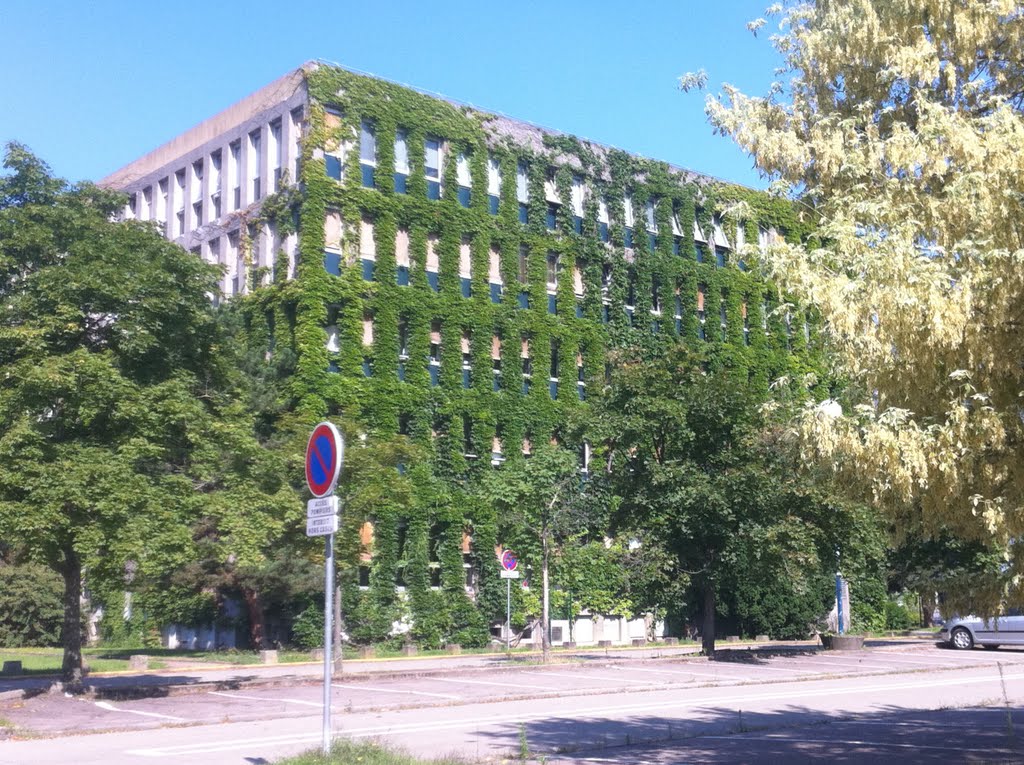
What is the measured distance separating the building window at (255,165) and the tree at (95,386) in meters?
21.3

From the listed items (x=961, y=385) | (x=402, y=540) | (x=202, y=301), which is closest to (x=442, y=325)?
(x=402, y=540)

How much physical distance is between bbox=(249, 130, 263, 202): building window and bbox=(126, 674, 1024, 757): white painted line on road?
97.7 ft

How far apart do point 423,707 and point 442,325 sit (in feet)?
86.3

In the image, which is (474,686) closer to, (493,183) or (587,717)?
(587,717)

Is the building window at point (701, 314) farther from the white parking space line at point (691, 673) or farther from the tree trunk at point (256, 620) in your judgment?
the white parking space line at point (691, 673)

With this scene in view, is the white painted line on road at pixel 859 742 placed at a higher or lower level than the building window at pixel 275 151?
lower

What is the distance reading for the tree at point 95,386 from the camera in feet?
63.8

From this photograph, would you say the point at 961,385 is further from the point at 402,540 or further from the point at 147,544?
the point at 402,540

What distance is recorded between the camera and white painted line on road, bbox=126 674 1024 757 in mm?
14336

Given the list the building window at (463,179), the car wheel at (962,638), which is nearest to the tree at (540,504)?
the car wheel at (962,638)

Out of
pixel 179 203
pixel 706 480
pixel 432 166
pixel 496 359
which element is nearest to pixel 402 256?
pixel 432 166

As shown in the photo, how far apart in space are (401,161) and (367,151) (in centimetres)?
157

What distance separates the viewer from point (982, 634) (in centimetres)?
3734

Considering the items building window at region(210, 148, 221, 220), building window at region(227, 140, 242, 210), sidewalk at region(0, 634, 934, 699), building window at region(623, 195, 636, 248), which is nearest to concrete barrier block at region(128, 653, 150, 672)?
sidewalk at region(0, 634, 934, 699)
